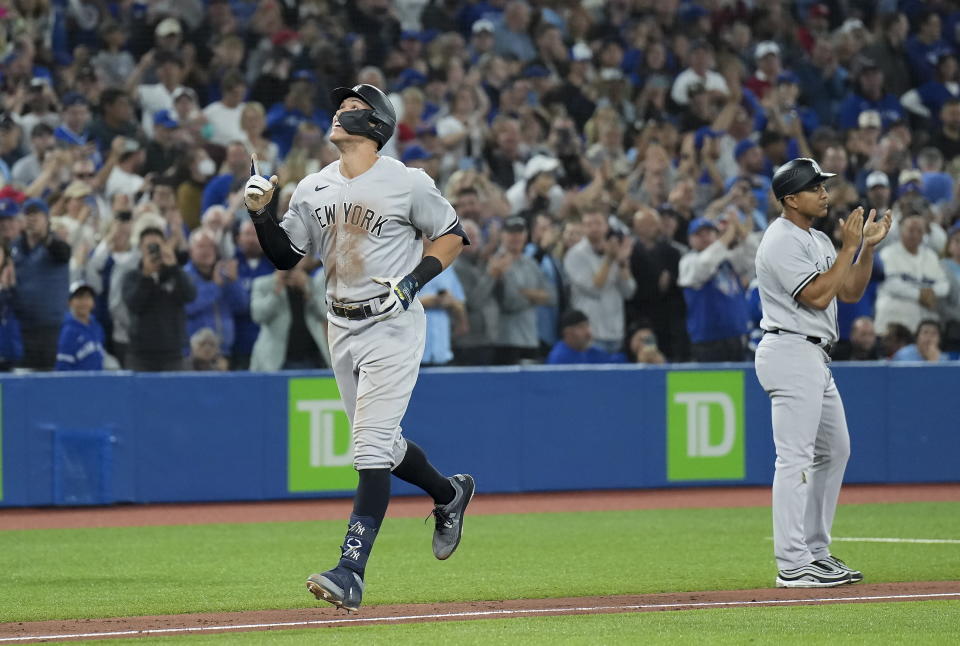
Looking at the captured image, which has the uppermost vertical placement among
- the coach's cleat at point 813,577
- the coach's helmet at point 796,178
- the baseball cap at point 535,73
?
the baseball cap at point 535,73

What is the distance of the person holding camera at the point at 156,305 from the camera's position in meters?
13.0

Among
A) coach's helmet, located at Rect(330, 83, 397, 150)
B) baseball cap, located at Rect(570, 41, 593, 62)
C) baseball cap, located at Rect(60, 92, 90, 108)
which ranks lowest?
coach's helmet, located at Rect(330, 83, 397, 150)

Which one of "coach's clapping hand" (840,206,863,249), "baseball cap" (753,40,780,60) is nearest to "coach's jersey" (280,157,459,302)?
"coach's clapping hand" (840,206,863,249)

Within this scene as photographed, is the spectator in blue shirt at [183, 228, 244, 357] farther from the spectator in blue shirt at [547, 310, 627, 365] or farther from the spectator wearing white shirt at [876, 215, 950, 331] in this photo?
the spectator wearing white shirt at [876, 215, 950, 331]

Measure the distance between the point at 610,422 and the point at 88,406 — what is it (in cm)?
461

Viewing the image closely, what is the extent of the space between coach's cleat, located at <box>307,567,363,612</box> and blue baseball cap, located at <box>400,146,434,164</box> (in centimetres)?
939

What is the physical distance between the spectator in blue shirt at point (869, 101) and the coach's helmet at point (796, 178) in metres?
12.1

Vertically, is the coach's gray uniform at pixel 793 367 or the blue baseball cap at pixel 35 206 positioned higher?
the blue baseball cap at pixel 35 206

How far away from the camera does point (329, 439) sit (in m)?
13.4

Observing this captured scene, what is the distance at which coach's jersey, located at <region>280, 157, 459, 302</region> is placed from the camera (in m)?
6.94

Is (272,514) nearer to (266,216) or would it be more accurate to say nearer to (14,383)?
(14,383)

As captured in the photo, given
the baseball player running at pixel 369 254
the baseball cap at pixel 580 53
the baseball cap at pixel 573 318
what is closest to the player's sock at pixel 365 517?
the baseball player running at pixel 369 254

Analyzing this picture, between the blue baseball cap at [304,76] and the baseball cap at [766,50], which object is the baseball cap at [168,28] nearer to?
the blue baseball cap at [304,76]

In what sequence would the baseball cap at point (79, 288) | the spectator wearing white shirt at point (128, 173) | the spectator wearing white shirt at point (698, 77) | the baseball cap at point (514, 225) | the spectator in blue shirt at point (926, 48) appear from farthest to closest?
the spectator in blue shirt at point (926, 48)
the spectator wearing white shirt at point (698, 77)
the spectator wearing white shirt at point (128, 173)
the baseball cap at point (514, 225)
the baseball cap at point (79, 288)
